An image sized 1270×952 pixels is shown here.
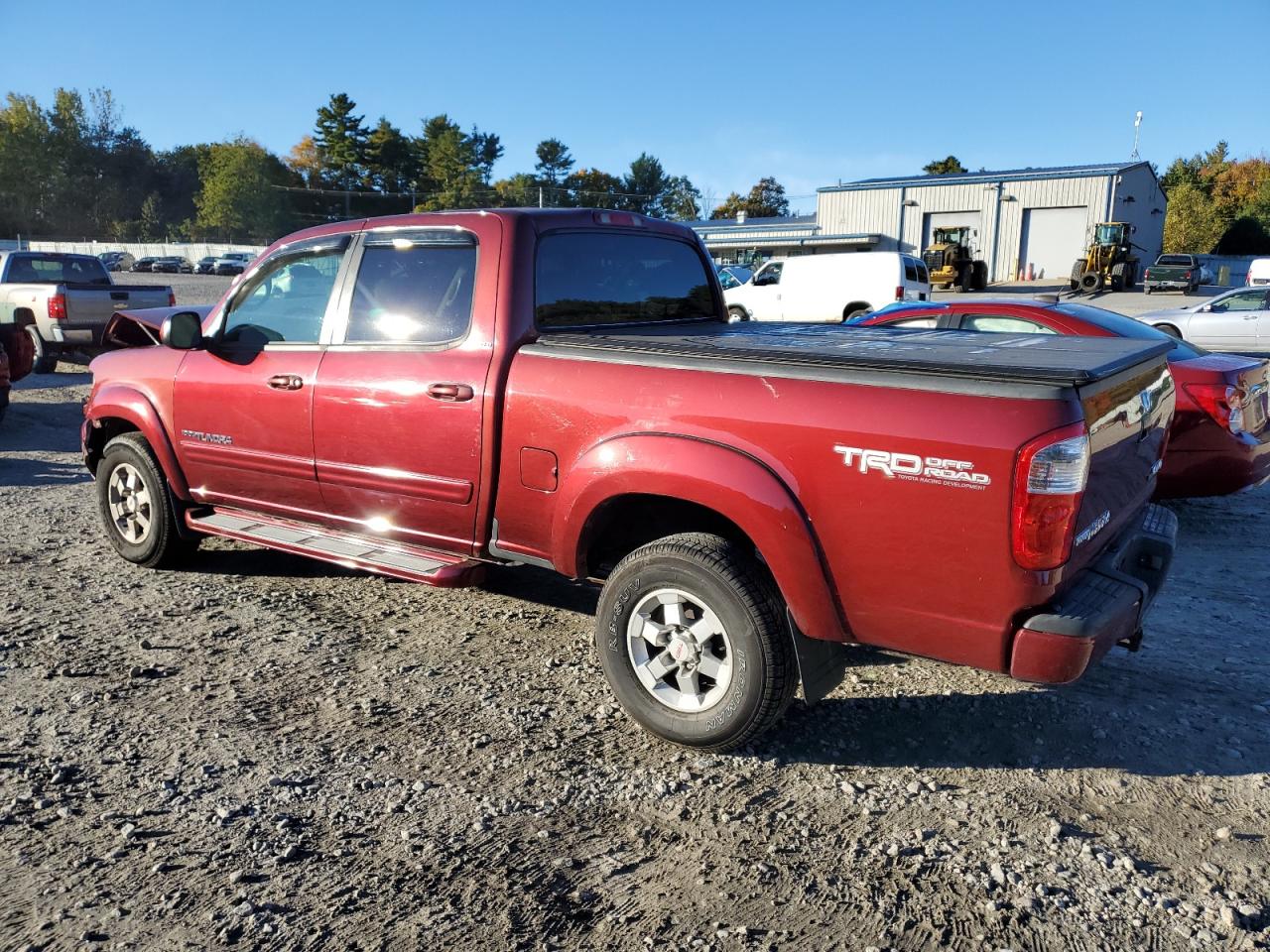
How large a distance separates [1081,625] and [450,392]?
2.58 metres

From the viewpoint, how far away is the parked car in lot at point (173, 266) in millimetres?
63894

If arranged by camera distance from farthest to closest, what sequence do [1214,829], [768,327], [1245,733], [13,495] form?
[13,495]
[768,327]
[1245,733]
[1214,829]

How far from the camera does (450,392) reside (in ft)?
12.9

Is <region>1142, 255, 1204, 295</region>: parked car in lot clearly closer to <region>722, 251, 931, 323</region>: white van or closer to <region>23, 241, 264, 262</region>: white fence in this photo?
<region>722, 251, 931, 323</region>: white van

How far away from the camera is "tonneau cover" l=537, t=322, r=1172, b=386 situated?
2834mm

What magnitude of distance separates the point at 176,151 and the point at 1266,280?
376ft

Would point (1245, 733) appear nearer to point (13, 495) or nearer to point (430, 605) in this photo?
point (430, 605)

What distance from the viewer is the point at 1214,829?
9.77ft

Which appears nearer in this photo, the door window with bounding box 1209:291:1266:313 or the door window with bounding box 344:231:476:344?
the door window with bounding box 344:231:476:344

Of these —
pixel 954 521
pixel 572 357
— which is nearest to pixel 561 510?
pixel 572 357

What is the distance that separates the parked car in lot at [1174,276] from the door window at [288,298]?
40.7m

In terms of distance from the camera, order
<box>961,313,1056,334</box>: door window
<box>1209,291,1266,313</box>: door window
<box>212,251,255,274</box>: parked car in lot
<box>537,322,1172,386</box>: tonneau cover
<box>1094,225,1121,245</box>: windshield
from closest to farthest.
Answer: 1. <box>537,322,1172,386</box>: tonneau cover
2. <box>961,313,1056,334</box>: door window
3. <box>1209,291,1266,313</box>: door window
4. <box>1094,225,1121,245</box>: windshield
5. <box>212,251,255,274</box>: parked car in lot

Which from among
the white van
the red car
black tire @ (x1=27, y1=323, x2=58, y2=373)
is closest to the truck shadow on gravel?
the red car

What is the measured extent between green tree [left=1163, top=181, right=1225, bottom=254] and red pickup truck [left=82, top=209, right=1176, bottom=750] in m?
65.9
